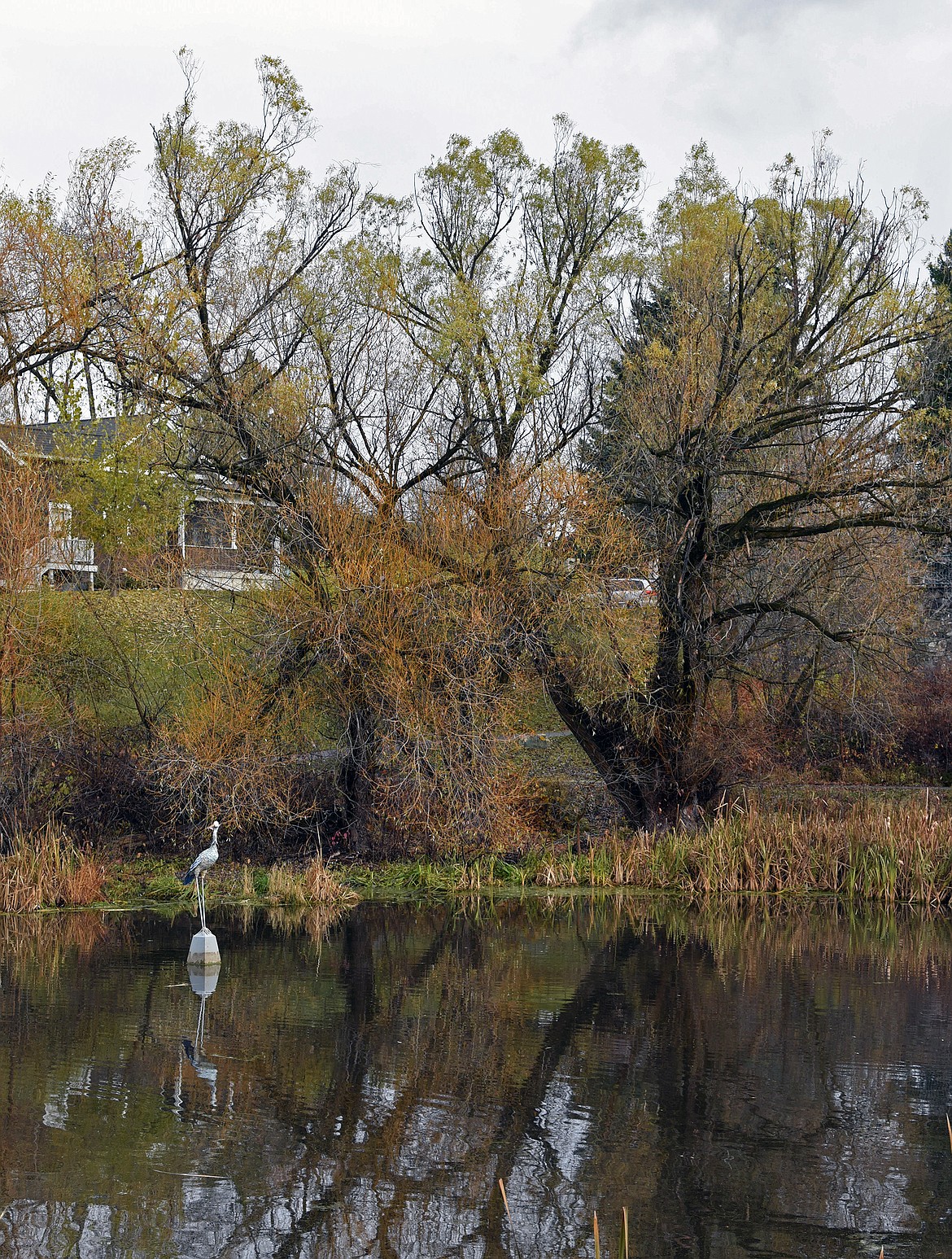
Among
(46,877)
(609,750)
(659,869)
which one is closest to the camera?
(46,877)

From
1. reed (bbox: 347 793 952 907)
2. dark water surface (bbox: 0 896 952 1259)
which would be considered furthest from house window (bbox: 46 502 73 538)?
reed (bbox: 347 793 952 907)

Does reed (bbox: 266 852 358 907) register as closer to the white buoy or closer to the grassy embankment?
the grassy embankment

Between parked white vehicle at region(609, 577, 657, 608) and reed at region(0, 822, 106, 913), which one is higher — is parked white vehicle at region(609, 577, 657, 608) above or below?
above

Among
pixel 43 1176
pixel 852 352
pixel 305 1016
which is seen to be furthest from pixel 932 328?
pixel 43 1176

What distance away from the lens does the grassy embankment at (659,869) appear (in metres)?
16.7

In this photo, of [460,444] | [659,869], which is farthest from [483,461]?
[659,869]

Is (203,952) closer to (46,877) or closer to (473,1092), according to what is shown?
(46,877)

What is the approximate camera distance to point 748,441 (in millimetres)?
18828

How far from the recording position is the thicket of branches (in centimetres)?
1781

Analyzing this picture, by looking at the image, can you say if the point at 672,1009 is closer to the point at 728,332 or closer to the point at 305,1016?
the point at 305,1016

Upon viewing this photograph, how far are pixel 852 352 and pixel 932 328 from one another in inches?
44.1

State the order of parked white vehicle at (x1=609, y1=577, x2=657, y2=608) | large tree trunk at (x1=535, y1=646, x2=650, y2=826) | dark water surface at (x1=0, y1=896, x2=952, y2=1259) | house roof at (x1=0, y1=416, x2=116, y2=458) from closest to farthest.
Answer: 1. dark water surface at (x1=0, y1=896, x2=952, y2=1259)
2. parked white vehicle at (x1=609, y1=577, x2=657, y2=608)
3. large tree trunk at (x1=535, y1=646, x2=650, y2=826)
4. house roof at (x1=0, y1=416, x2=116, y2=458)

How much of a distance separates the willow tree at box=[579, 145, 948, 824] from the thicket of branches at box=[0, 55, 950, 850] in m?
0.05

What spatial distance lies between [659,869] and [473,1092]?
8.76 meters
